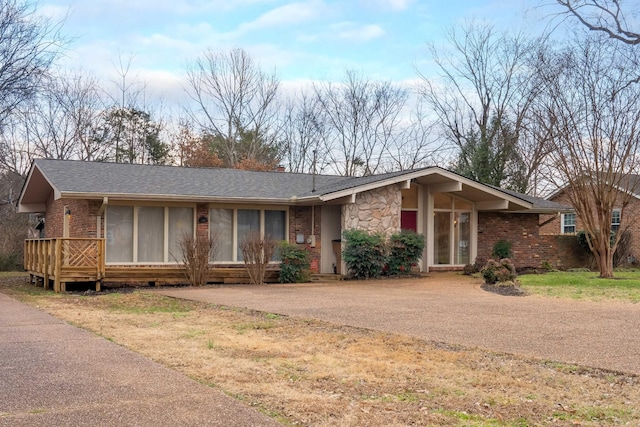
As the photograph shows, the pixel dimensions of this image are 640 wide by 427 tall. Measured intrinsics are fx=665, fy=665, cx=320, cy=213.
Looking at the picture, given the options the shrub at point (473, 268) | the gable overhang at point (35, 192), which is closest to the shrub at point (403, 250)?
the shrub at point (473, 268)

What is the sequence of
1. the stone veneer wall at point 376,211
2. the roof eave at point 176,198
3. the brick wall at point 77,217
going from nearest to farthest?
1. the roof eave at point 176,198
2. the brick wall at point 77,217
3. the stone veneer wall at point 376,211

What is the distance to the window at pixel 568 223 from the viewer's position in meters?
30.6

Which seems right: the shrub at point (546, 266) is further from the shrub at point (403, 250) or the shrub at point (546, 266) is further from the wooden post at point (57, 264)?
the wooden post at point (57, 264)

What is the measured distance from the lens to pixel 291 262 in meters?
17.3

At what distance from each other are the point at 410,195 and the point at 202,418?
1592 cm

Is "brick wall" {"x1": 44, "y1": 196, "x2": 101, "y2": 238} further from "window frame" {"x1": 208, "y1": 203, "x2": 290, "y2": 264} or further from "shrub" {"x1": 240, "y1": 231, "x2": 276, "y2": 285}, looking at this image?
"shrub" {"x1": 240, "y1": 231, "x2": 276, "y2": 285}

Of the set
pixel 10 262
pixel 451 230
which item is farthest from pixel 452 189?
pixel 10 262

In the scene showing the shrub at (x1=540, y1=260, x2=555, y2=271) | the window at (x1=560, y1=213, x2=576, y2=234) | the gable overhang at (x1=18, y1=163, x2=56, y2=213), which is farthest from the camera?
the window at (x1=560, y1=213, x2=576, y2=234)

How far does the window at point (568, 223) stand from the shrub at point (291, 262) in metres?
17.7

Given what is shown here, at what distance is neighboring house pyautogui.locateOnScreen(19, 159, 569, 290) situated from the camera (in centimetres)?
1717

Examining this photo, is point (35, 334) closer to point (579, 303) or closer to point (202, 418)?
point (202, 418)

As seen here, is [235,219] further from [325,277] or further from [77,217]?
[77,217]

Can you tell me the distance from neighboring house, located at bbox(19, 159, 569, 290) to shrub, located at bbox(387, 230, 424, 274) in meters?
0.39

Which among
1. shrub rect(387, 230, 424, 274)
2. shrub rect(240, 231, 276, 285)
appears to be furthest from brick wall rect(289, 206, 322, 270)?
shrub rect(387, 230, 424, 274)
